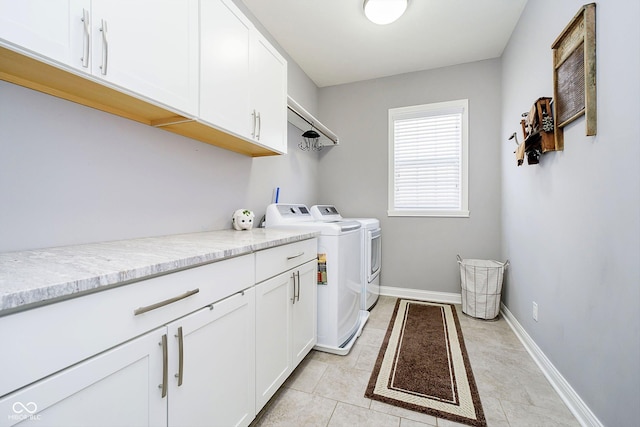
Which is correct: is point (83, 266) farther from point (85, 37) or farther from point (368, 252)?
point (368, 252)

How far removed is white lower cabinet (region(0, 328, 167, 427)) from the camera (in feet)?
1.82

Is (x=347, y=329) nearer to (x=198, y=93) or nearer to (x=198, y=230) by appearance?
(x=198, y=230)

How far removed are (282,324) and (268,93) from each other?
1.49 metres

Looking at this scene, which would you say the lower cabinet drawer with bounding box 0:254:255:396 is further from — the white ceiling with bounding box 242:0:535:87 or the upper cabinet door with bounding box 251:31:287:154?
the white ceiling with bounding box 242:0:535:87

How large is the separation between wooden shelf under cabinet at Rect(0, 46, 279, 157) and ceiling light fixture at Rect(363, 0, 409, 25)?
149 centimetres

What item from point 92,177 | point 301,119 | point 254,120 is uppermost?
point 301,119

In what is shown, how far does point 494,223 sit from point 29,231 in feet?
11.6

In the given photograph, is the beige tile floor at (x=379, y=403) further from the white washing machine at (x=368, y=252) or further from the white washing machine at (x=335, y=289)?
the white washing machine at (x=368, y=252)

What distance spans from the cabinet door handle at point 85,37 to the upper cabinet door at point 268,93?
90cm

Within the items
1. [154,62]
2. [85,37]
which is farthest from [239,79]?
[85,37]

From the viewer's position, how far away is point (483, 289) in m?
2.59

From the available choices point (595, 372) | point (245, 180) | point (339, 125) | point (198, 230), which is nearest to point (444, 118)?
point (339, 125)

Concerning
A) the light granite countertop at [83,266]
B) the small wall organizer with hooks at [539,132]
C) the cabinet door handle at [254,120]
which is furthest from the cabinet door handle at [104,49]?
the small wall organizer with hooks at [539,132]

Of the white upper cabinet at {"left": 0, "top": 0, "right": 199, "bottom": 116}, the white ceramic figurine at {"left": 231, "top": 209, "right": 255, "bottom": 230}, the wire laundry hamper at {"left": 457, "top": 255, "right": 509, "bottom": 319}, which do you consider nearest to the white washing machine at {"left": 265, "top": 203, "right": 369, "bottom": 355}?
the white ceramic figurine at {"left": 231, "top": 209, "right": 255, "bottom": 230}
